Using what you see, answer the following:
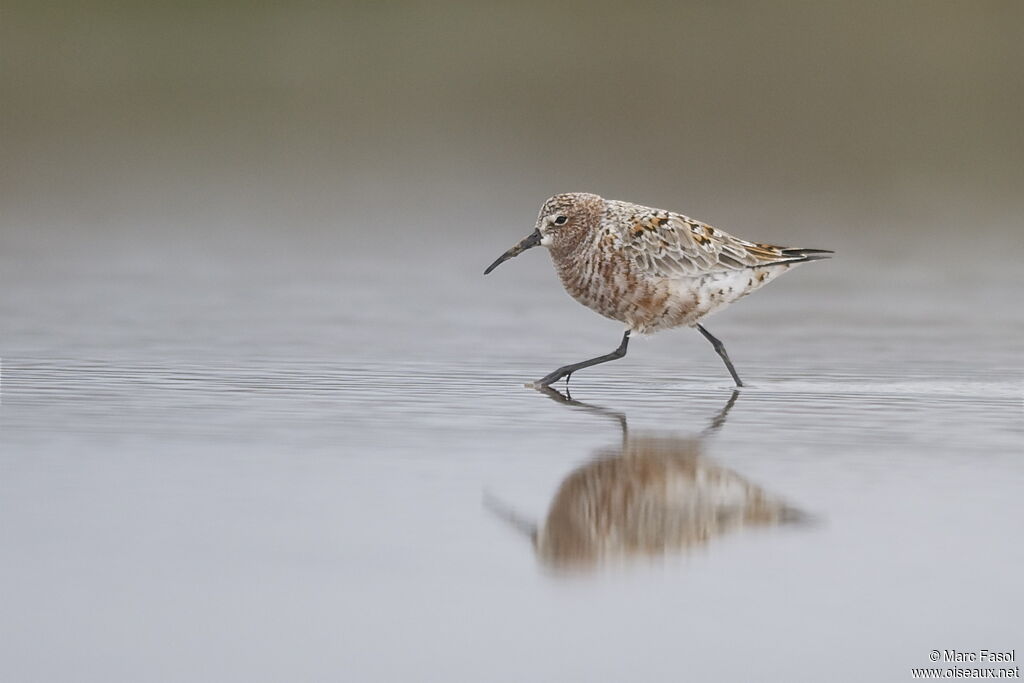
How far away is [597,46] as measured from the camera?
977 inches

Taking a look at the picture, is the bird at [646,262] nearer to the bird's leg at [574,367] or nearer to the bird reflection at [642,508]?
the bird's leg at [574,367]

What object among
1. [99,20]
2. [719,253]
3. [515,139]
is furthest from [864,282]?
[99,20]

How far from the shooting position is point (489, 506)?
5.93 m

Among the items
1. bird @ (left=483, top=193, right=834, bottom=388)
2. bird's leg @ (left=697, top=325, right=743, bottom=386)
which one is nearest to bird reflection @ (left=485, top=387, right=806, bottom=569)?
bird's leg @ (left=697, top=325, right=743, bottom=386)

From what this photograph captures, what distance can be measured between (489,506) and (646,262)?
13.1 feet

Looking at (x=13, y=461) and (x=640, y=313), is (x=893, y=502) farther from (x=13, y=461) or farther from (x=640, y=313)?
(x=640, y=313)

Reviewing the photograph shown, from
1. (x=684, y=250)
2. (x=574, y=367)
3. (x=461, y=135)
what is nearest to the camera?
(x=574, y=367)

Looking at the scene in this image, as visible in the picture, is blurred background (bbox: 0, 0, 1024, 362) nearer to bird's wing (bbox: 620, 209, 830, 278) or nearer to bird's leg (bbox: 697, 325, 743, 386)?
bird's wing (bbox: 620, 209, 830, 278)

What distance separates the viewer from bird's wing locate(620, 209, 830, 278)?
32.0ft

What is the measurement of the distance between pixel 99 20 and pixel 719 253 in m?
17.3

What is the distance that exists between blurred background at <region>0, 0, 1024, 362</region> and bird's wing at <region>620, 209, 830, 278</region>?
3.10m

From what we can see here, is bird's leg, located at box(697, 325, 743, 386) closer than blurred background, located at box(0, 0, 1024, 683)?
No

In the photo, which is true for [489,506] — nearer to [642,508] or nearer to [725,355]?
[642,508]

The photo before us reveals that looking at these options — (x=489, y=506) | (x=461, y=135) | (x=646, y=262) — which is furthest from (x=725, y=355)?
(x=461, y=135)
